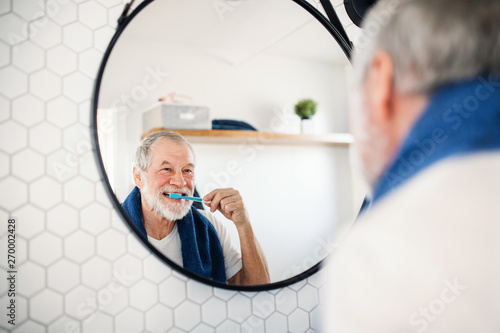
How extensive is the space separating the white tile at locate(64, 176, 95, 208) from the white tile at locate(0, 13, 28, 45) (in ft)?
0.93

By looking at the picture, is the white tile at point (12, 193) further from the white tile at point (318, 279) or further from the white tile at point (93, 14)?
the white tile at point (318, 279)

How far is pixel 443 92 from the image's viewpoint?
1.53 feet

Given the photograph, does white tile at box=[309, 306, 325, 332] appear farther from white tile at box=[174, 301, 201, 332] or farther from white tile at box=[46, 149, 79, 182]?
white tile at box=[46, 149, 79, 182]

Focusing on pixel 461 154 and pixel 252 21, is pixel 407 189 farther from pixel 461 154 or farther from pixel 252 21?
pixel 252 21

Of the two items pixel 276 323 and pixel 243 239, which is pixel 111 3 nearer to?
pixel 243 239

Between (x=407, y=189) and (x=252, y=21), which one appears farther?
(x=252, y=21)

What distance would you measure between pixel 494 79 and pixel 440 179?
6.0 inches

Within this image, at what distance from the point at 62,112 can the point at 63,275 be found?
1.02 ft

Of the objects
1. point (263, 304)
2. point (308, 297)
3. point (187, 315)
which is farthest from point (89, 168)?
point (308, 297)

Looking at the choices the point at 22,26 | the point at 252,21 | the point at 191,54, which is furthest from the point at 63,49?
the point at 252,21

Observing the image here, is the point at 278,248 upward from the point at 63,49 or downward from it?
downward

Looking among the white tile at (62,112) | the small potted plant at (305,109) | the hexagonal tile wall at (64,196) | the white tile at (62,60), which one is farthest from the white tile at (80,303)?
the small potted plant at (305,109)

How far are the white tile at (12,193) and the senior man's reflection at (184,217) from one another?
0.18 meters

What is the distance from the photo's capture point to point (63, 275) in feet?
2.50
